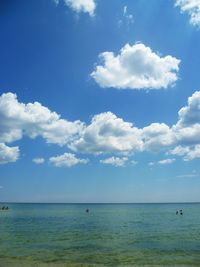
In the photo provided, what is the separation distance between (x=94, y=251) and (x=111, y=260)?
4890 mm

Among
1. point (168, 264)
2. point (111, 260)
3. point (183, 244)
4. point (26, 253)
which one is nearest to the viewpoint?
point (168, 264)

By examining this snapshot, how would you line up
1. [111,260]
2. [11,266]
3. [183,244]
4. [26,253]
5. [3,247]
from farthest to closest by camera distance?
[183,244], [3,247], [26,253], [111,260], [11,266]

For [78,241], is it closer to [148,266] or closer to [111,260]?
[111,260]

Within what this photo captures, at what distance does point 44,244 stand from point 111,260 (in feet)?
39.4

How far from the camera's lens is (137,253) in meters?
32.2

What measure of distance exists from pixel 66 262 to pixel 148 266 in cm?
662

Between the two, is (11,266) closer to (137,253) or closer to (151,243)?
(137,253)

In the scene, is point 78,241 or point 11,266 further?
point 78,241

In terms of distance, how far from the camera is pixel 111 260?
94.0 ft

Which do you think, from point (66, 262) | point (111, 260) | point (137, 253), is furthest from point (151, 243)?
point (66, 262)

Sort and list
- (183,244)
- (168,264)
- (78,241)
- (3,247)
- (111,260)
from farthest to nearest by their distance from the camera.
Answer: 1. (78,241)
2. (183,244)
3. (3,247)
4. (111,260)
5. (168,264)

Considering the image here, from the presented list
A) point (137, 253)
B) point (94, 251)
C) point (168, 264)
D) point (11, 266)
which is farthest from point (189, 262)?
point (11, 266)

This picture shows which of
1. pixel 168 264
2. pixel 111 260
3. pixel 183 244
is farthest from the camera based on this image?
pixel 183 244

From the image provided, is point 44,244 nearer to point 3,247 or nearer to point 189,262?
point 3,247
